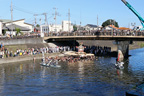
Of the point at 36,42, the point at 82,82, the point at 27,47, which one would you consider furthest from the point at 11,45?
the point at 82,82

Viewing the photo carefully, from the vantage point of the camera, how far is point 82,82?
4062 centimetres

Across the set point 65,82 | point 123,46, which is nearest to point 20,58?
point 65,82

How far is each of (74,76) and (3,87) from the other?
1425cm

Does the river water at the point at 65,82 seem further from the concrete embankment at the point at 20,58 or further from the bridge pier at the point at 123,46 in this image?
the bridge pier at the point at 123,46

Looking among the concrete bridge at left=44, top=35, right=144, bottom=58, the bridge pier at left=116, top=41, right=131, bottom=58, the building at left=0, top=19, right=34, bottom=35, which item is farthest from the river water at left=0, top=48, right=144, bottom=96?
the building at left=0, top=19, right=34, bottom=35

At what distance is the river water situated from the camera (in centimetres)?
3412

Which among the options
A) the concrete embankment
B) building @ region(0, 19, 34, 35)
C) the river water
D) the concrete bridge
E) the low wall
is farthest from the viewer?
building @ region(0, 19, 34, 35)

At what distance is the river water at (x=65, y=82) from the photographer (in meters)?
34.1

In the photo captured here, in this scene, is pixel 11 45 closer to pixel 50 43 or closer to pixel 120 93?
pixel 50 43

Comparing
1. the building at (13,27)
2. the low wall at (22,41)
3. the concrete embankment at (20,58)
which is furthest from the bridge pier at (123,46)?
the building at (13,27)

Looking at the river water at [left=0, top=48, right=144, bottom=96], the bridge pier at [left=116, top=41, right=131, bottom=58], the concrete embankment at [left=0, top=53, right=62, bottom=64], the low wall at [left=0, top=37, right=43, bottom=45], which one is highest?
the low wall at [left=0, top=37, right=43, bottom=45]

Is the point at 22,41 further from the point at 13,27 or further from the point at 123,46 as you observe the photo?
the point at 13,27

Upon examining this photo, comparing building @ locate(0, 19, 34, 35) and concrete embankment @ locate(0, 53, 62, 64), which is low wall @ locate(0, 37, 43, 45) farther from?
building @ locate(0, 19, 34, 35)

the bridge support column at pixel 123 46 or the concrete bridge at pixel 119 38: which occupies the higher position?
the concrete bridge at pixel 119 38
